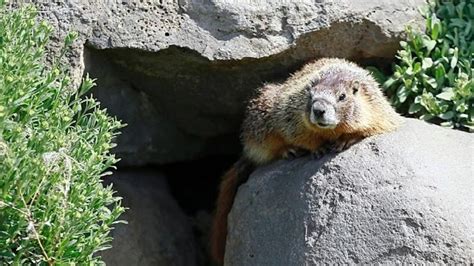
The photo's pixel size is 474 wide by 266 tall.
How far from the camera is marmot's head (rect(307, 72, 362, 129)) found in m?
4.82

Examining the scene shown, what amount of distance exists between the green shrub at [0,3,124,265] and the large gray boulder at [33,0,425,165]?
1100 mm

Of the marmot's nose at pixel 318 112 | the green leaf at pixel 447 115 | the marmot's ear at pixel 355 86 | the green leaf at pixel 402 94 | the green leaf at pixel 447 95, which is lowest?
the green leaf at pixel 447 115

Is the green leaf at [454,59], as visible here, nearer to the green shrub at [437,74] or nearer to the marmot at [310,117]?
the green shrub at [437,74]

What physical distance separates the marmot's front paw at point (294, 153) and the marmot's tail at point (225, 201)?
0.39 meters

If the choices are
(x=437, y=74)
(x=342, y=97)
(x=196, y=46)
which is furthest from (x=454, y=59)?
(x=196, y=46)

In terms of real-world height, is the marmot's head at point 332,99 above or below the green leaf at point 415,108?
above

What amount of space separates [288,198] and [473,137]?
1.03m

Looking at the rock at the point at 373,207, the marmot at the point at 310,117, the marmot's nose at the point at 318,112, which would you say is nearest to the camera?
the rock at the point at 373,207

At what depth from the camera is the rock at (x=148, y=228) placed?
18.7ft

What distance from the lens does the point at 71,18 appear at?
4.94m

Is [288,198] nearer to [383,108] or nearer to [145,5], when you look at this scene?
[383,108]

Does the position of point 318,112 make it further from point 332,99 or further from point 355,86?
point 355,86

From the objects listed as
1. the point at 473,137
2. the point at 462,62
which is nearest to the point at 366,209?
the point at 473,137

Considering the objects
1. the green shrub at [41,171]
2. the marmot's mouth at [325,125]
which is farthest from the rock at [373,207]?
the green shrub at [41,171]
